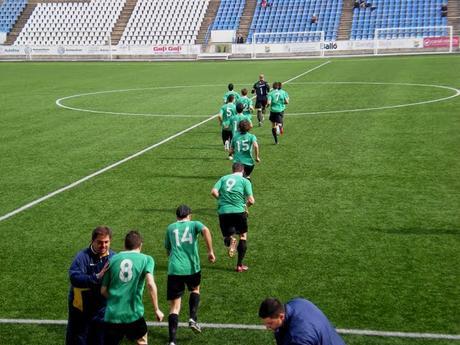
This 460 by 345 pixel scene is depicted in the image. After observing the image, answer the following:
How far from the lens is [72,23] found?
7956 cm

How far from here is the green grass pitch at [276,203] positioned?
1033 centimetres

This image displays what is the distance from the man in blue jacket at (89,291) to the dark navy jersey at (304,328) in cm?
256

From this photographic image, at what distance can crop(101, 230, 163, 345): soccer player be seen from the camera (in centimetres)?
782

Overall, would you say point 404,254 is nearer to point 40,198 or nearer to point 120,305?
point 120,305

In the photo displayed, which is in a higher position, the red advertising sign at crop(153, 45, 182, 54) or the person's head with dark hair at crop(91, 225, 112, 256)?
the red advertising sign at crop(153, 45, 182, 54)

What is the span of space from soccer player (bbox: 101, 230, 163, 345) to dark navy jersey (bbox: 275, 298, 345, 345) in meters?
2.06

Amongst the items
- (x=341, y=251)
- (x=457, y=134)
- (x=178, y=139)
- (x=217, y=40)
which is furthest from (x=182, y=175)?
(x=217, y=40)

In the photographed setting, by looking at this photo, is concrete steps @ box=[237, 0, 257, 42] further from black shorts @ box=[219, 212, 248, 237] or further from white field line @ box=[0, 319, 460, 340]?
white field line @ box=[0, 319, 460, 340]

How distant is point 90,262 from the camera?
8.02 m

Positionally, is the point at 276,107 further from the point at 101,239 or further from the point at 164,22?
the point at 164,22

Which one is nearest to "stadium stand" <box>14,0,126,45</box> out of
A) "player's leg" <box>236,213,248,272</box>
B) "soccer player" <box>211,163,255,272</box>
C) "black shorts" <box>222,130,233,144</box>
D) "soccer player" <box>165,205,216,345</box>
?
"black shorts" <box>222,130,233,144</box>

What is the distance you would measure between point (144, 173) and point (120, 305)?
11499 millimetres

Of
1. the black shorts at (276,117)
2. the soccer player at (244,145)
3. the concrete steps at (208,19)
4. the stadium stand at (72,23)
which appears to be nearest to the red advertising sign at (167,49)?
the concrete steps at (208,19)

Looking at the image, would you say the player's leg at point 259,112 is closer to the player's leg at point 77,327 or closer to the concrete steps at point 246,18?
the player's leg at point 77,327
